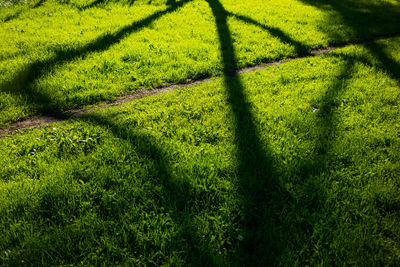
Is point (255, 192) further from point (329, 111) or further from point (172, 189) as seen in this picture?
point (329, 111)

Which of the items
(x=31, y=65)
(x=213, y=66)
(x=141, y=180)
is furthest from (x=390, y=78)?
(x=31, y=65)

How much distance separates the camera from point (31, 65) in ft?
16.5

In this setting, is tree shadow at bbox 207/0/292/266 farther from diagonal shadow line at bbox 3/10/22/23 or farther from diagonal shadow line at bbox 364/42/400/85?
diagonal shadow line at bbox 3/10/22/23

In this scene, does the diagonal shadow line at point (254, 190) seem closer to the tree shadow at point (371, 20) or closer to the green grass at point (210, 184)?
the green grass at point (210, 184)

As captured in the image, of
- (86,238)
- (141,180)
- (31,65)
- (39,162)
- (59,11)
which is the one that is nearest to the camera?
(86,238)

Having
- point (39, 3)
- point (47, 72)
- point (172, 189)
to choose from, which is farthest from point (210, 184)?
point (39, 3)

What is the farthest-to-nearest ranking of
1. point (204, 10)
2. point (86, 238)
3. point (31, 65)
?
point (204, 10) → point (31, 65) → point (86, 238)

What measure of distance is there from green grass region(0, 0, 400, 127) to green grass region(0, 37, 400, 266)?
107cm

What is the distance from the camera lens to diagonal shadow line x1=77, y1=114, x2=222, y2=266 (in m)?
2.11

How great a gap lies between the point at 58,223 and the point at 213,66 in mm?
4437

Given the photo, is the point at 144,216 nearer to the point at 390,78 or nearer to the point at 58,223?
the point at 58,223

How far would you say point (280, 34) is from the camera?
7332mm

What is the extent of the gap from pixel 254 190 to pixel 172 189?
0.95 m

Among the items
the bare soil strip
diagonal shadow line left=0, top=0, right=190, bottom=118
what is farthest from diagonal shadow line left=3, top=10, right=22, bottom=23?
the bare soil strip
